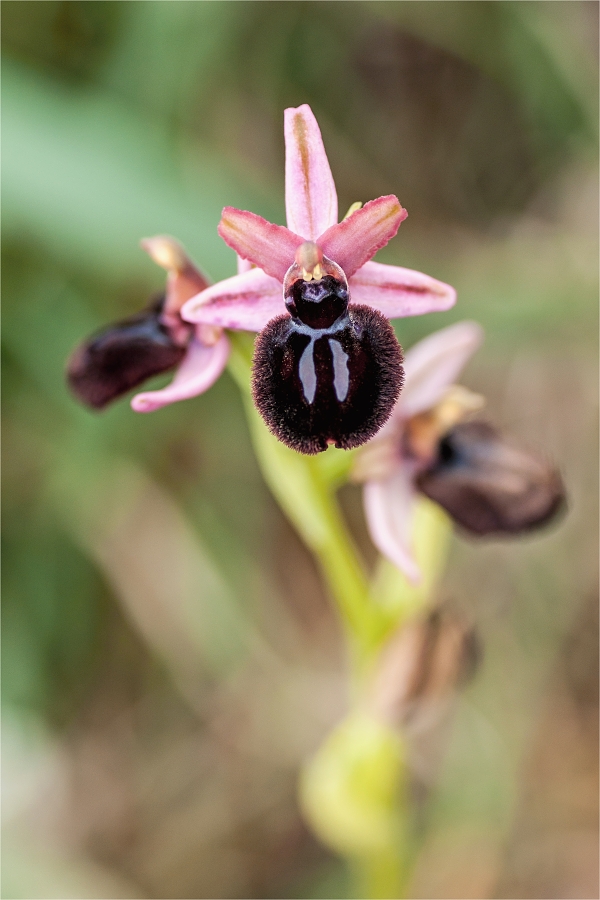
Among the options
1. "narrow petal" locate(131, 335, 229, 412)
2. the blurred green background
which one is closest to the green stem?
"narrow petal" locate(131, 335, 229, 412)

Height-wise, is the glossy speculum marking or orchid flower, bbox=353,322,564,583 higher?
orchid flower, bbox=353,322,564,583

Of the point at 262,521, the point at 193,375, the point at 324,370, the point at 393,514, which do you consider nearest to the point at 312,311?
the point at 324,370

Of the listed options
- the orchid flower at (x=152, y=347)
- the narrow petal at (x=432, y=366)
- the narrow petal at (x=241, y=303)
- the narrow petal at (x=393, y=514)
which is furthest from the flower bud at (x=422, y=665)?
the narrow petal at (x=241, y=303)

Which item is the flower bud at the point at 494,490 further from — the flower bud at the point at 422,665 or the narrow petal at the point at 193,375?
the narrow petal at the point at 193,375

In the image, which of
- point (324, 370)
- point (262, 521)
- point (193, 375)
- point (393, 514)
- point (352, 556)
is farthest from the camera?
point (262, 521)

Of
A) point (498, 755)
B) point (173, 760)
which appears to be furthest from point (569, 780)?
point (173, 760)

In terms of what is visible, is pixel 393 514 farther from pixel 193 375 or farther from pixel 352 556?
pixel 193 375

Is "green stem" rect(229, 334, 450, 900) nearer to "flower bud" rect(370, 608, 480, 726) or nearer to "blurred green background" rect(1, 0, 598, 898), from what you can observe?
"flower bud" rect(370, 608, 480, 726)
